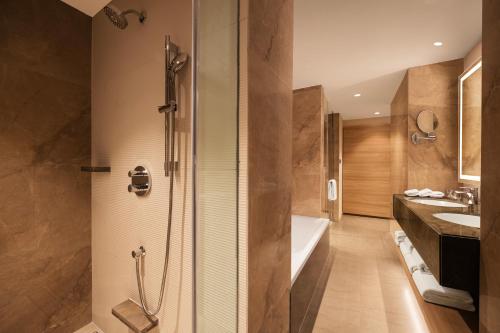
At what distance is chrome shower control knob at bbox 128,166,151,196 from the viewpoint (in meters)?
1.15

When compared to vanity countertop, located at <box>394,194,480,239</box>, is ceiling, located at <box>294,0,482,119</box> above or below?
above

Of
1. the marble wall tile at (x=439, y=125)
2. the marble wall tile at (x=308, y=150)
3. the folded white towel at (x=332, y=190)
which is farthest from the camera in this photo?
the folded white towel at (x=332, y=190)

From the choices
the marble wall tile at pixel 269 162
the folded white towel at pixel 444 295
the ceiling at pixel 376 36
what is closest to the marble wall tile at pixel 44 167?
the marble wall tile at pixel 269 162

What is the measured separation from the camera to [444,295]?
4.41ft

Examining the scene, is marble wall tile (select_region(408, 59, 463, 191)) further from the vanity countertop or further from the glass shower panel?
the glass shower panel

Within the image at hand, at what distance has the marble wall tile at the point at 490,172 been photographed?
784mm

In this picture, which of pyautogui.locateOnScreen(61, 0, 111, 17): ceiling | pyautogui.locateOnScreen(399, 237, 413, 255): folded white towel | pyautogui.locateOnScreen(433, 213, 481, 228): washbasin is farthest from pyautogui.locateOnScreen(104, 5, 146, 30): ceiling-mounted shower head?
pyautogui.locateOnScreen(399, 237, 413, 255): folded white towel

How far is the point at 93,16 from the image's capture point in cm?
155

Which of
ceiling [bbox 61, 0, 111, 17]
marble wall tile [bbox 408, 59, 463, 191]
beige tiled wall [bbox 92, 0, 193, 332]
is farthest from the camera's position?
marble wall tile [bbox 408, 59, 463, 191]

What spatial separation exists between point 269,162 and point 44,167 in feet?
4.81

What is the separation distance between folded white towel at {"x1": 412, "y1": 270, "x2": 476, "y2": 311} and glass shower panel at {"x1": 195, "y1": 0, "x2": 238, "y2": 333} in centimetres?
149

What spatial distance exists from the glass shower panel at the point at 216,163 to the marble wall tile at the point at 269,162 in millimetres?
182

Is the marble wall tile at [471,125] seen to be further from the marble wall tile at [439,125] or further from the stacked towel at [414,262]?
the stacked towel at [414,262]

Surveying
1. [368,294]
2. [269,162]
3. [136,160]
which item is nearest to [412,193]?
[368,294]
